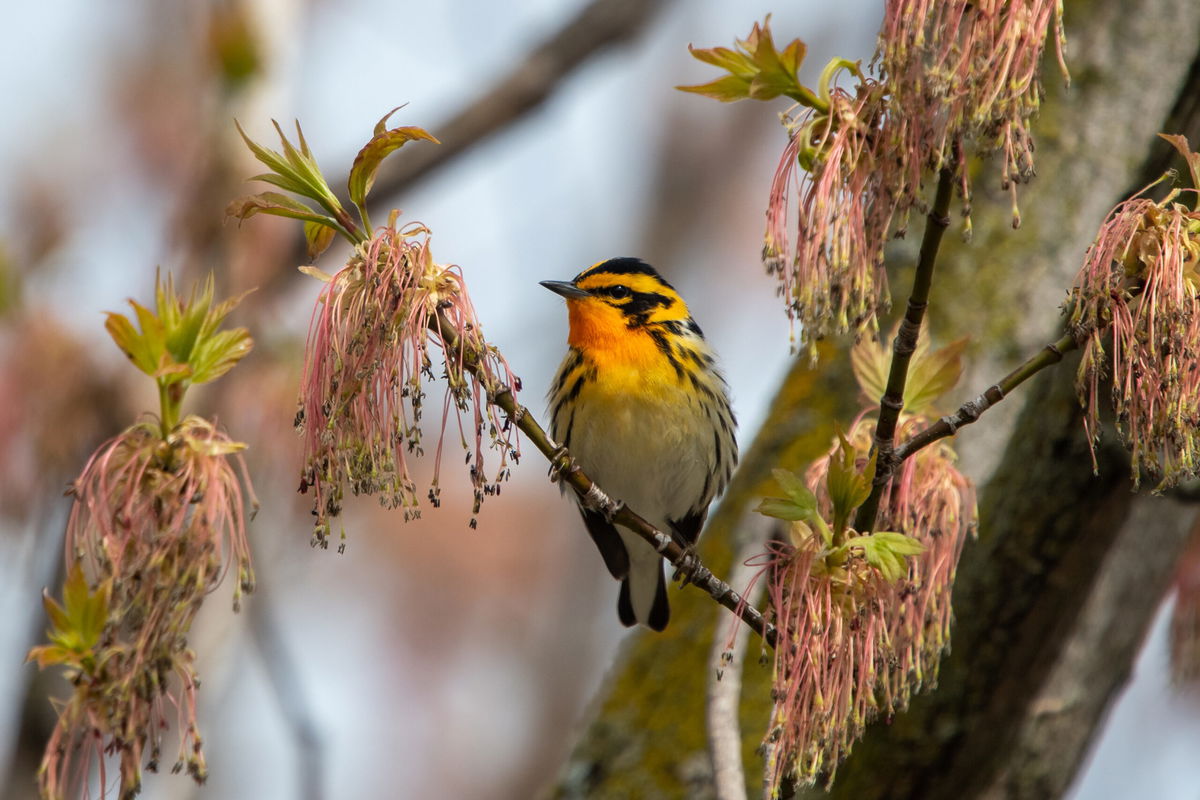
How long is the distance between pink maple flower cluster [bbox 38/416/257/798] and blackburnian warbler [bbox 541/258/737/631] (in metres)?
2.37

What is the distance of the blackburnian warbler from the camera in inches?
196

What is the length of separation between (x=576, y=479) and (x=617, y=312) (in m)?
2.41

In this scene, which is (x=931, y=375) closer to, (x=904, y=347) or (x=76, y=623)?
(x=904, y=347)

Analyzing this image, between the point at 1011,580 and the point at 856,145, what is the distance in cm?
182

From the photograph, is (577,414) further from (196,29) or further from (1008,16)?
(196,29)

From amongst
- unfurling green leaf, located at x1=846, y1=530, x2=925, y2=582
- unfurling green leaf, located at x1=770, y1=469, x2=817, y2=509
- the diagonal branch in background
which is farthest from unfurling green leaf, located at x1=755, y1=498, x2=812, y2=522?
the diagonal branch in background

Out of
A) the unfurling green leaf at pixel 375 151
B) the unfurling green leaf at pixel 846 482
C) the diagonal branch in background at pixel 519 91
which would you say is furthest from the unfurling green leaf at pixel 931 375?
the diagonal branch in background at pixel 519 91

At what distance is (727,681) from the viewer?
357 centimetres

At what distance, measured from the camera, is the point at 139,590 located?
234cm

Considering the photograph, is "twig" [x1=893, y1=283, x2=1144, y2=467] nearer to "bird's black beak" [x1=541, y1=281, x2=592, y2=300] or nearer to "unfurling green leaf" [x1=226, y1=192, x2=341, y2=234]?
"unfurling green leaf" [x1=226, y1=192, x2=341, y2=234]

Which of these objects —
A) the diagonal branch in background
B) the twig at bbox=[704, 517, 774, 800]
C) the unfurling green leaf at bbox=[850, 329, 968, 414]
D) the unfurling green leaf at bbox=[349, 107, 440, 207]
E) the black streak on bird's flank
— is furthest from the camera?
the diagonal branch in background

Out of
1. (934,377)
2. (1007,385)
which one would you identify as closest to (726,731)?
(934,377)

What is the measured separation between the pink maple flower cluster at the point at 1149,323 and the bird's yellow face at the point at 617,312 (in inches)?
103

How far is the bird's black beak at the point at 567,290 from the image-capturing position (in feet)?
15.2
